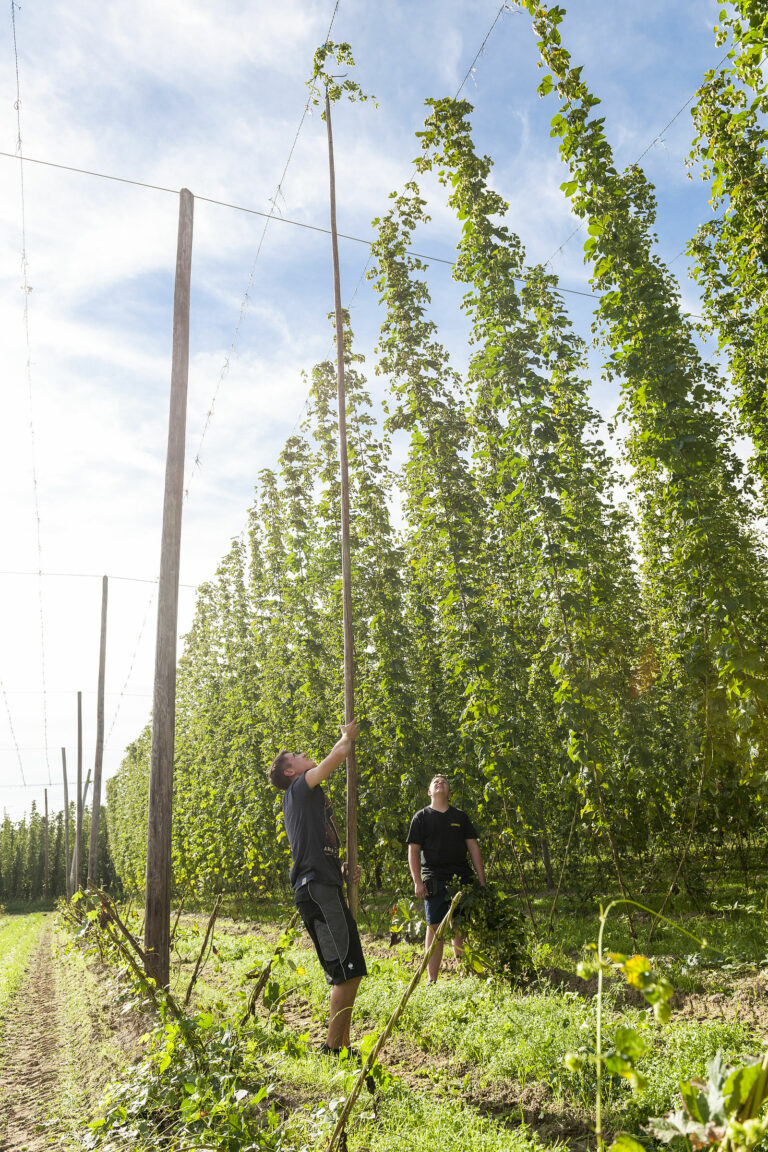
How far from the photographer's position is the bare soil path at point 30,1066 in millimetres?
5172

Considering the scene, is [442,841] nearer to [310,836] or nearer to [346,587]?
[310,836]

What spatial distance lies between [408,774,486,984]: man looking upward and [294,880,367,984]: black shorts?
7.24ft

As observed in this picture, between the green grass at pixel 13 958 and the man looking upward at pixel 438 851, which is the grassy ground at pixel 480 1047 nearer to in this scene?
the man looking upward at pixel 438 851

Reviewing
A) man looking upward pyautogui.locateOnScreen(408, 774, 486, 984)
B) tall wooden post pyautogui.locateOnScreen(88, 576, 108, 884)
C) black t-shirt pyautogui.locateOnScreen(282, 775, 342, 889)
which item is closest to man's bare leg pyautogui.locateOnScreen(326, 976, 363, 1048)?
black t-shirt pyautogui.locateOnScreen(282, 775, 342, 889)

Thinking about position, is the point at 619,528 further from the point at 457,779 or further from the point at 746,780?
the point at 746,780

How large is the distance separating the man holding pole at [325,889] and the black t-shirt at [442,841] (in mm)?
2110

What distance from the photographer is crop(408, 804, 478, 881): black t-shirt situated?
22.7 ft

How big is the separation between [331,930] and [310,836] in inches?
24.6

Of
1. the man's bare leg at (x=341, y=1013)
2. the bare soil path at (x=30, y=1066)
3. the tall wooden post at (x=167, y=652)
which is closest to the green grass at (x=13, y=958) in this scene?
the bare soil path at (x=30, y=1066)

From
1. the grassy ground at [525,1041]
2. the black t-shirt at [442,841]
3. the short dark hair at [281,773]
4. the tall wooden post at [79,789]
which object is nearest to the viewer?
the grassy ground at [525,1041]

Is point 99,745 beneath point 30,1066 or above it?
above

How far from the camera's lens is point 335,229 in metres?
8.18

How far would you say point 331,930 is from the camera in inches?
185

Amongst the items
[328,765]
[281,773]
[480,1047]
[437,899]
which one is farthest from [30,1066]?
[328,765]
